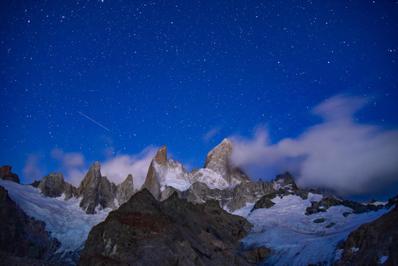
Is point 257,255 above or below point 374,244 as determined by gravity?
above

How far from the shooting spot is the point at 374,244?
55.3 metres

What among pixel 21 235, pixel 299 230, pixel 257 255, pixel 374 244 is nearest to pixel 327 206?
pixel 299 230

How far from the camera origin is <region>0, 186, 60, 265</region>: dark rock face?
159 meters

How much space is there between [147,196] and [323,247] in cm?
3849

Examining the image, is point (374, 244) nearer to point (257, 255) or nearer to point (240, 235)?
point (257, 255)

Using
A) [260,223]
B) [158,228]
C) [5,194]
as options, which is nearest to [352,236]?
[158,228]

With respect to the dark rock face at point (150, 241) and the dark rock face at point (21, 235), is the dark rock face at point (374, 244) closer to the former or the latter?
the dark rock face at point (150, 241)

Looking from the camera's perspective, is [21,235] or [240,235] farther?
[21,235]

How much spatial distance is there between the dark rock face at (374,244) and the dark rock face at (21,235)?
442ft

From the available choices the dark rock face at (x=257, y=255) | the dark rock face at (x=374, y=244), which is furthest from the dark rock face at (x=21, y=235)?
the dark rock face at (x=374, y=244)

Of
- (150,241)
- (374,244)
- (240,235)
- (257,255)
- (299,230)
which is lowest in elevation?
(374,244)

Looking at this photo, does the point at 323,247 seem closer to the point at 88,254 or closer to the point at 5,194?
the point at 88,254

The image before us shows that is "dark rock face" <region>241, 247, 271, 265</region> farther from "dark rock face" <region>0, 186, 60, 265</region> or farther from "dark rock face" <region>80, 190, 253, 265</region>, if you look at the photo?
"dark rock face" <region>0, 186, 60, 265</region>

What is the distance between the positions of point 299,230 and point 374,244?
55533 mm
